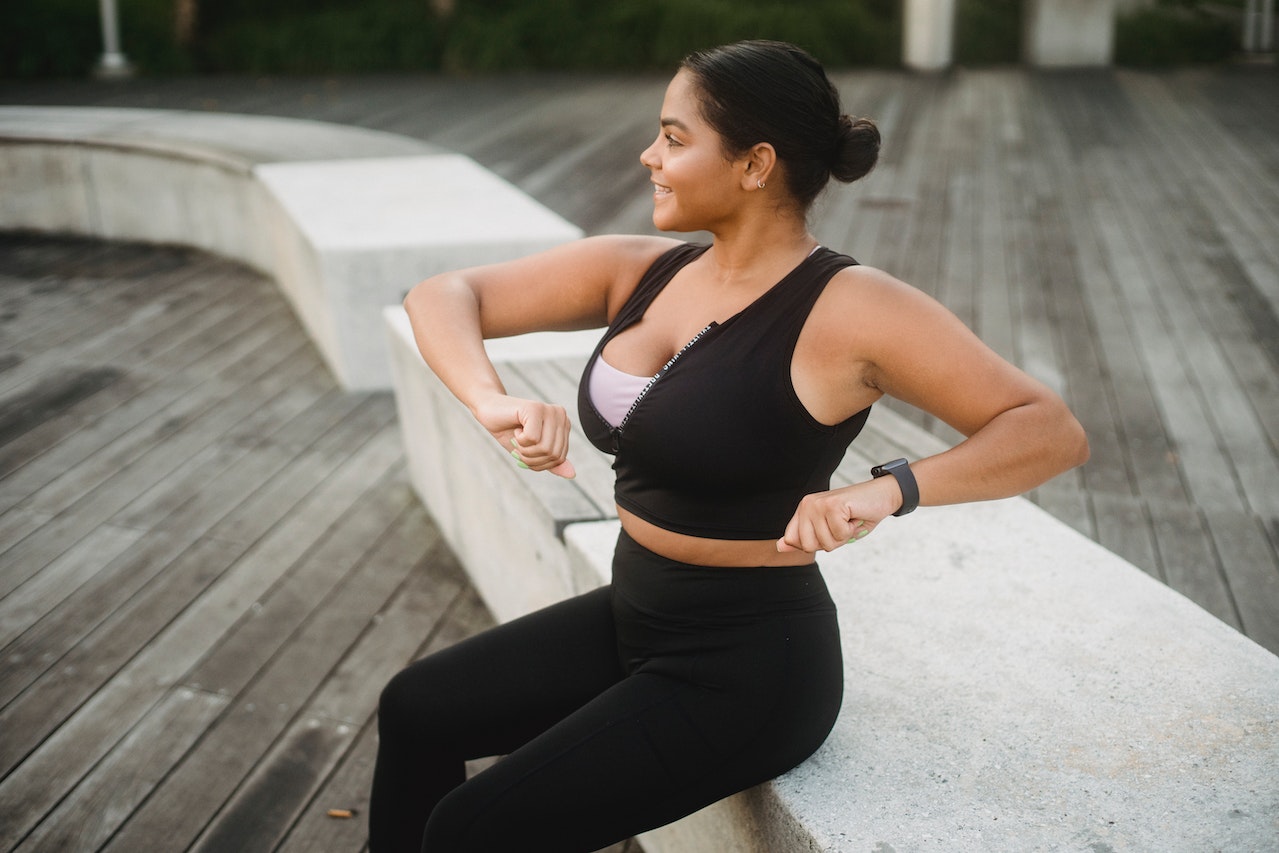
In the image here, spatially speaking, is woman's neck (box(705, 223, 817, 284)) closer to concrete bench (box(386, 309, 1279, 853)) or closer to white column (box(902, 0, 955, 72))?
concrete bench (box(386, 309, 1279, 853))

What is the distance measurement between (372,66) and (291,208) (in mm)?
8309

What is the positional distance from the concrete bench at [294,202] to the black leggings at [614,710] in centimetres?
270

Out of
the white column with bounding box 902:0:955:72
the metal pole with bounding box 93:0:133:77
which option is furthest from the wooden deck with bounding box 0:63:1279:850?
the metal pole with bounding box 93:0:133:77

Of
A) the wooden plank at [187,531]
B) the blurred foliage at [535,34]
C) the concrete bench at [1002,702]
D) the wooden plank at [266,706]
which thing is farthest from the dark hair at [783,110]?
the blurred foliage at [535,34]

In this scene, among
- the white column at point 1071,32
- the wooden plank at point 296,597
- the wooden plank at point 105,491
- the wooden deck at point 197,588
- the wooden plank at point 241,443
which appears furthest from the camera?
the white column at point 1071,32

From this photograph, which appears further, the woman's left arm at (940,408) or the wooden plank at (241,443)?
the wooden plank at (241,443)

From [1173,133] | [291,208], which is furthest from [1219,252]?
[291,208]

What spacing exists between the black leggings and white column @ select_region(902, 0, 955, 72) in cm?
1123

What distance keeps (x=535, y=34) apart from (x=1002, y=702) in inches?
470

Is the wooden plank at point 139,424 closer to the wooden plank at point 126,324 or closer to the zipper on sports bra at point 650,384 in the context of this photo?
the wooden plank at point 126,324

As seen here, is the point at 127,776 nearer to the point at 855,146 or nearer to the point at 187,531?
the point at 187,531

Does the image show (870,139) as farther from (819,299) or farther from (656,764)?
(656,764)

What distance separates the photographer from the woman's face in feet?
5.30

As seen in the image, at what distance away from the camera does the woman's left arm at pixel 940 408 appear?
1396 mm
